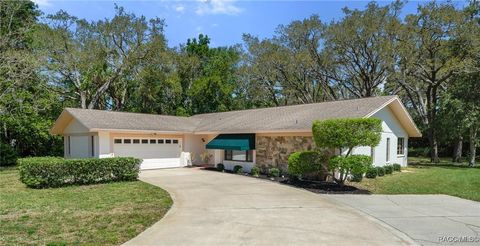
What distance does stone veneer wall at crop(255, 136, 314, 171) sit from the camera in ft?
61.8

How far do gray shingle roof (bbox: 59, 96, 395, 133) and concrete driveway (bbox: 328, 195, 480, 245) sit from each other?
19.0ft

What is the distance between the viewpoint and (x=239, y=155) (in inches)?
902

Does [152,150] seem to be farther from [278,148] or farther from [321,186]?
[321,186]

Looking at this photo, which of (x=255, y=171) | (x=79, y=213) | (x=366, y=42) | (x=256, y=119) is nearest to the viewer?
(x=79, y=213)

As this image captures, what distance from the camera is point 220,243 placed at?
7383 millimetres

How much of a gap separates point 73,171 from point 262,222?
10741mm

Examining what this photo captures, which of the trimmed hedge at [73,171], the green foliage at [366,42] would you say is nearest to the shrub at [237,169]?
the trimmed hedge at [73,171]

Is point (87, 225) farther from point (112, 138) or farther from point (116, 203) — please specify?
point (112, 138)

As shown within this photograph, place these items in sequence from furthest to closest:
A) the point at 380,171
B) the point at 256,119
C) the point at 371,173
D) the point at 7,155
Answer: the point at 7,155 < the point at 256,119 < the point at 380,171 < the point at 371,173

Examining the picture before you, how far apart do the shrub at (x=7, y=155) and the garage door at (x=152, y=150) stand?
13248 millimetres

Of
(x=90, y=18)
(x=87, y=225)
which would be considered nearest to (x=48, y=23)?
(x=90, y=18)

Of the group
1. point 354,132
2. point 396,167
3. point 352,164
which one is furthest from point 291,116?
point 352,164

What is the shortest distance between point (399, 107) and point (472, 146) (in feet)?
36.1

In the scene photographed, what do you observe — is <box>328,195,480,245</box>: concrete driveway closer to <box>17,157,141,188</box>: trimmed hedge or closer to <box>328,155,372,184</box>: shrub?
<box>328,155,372,184</box>: shrub
